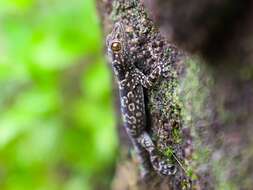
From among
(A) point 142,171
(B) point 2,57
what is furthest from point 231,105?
(B) point 2,57

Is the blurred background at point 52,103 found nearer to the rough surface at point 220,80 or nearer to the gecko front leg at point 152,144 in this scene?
the gecko front leg at point 152,144

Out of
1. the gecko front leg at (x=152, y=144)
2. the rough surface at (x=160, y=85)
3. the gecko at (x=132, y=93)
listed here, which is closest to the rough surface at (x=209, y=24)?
the rough surface at (x=160, y=85)

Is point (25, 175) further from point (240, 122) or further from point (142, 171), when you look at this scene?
point (240, 122)

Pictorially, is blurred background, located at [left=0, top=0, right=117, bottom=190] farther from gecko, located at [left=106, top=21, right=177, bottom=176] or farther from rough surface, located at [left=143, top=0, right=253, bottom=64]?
rough surface, located at [left=143, top=0, right=253, bottom=64]

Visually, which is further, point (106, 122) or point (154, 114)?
point (106, 122)

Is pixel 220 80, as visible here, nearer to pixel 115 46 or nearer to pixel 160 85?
pixel 160 85

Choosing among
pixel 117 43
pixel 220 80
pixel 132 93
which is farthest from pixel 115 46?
pixel 220 80
